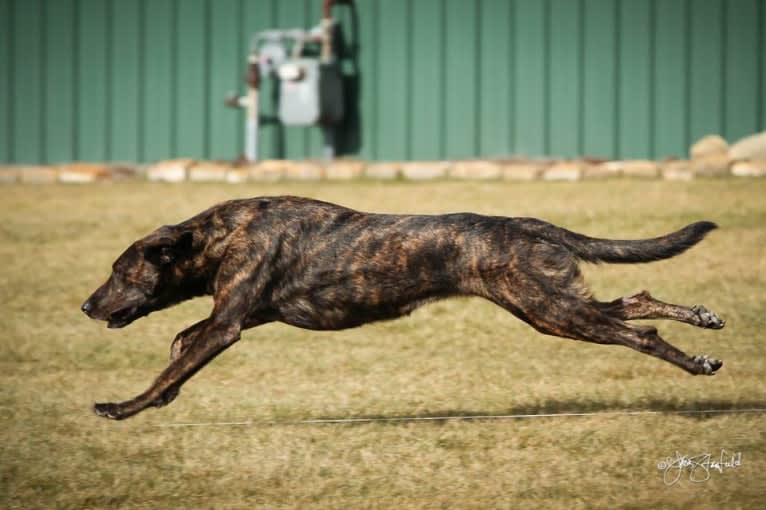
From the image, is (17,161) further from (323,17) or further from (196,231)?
(196,231)

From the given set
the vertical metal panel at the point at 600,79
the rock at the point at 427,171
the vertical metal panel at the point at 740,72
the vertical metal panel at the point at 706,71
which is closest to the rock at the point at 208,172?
the rock at the point at 427,171

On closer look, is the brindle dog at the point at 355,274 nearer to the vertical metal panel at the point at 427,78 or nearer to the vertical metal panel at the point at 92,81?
the vertical metal panel at the point at 427,78

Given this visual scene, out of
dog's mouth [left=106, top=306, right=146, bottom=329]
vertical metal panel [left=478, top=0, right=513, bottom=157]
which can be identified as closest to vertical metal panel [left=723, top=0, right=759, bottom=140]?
vertical metal panel [left=478, top=0, right=513, bottom=157]

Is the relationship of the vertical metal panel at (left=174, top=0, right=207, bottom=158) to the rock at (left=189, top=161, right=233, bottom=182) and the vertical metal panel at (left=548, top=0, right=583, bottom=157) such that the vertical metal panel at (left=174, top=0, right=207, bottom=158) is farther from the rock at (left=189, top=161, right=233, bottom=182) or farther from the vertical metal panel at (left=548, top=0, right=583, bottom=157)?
the vertical metal panel at (left=548, top=0, right=583, bottom=157)

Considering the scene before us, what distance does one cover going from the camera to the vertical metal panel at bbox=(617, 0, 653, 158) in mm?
13555

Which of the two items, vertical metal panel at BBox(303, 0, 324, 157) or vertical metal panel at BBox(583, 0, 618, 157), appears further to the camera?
vertical metal panel at BBox(303, 0, 324, 157)

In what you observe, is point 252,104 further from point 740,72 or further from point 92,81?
point 740,72

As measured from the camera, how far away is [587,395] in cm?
671

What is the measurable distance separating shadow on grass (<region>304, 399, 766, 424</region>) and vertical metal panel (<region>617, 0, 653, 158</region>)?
7387 mm

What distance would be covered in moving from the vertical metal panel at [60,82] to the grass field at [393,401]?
3283mm

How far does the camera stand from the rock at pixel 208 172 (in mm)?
13391

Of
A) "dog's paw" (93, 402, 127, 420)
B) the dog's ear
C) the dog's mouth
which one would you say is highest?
the dog's ear

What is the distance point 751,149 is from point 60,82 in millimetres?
7466

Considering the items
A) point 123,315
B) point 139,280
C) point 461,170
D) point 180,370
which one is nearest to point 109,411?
point 180,370
